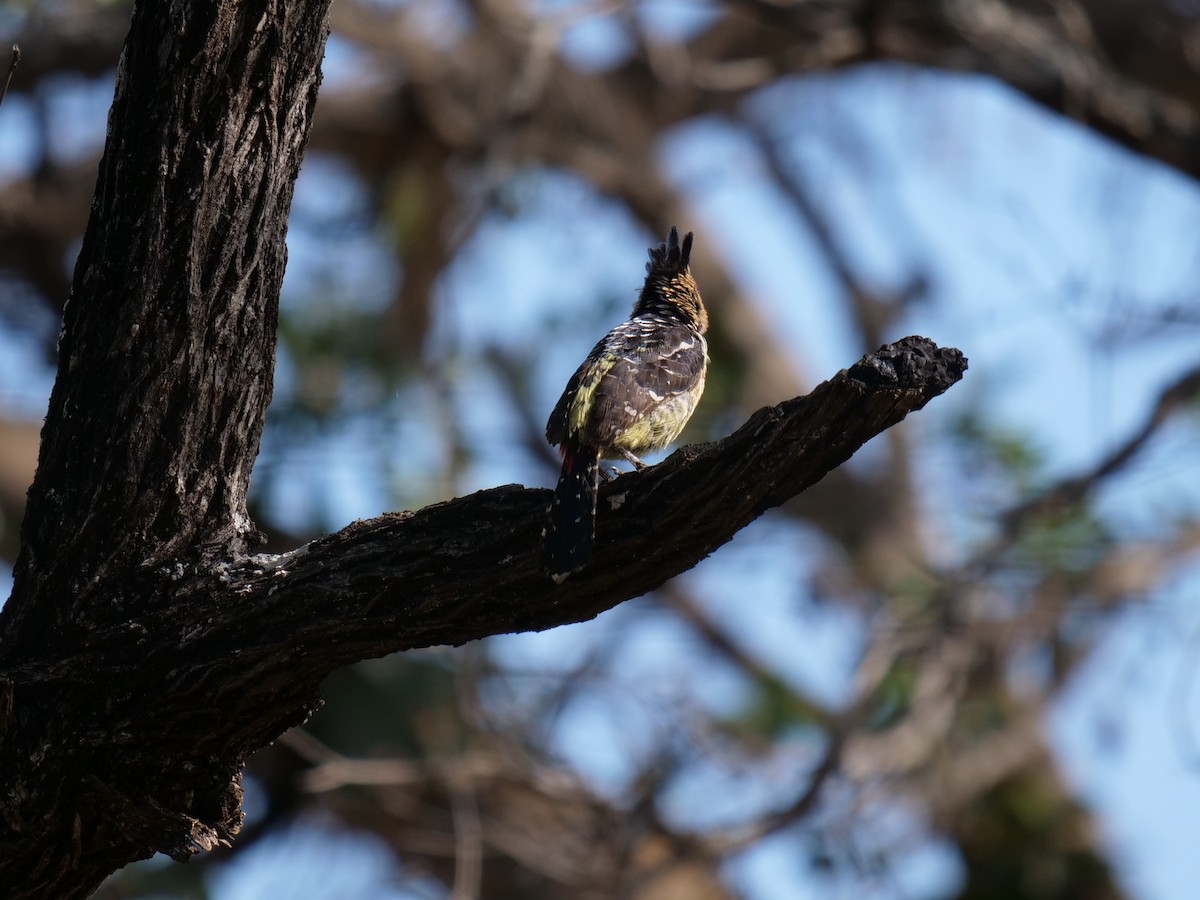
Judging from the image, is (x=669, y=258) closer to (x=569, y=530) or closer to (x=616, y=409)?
(x=616, y=409)

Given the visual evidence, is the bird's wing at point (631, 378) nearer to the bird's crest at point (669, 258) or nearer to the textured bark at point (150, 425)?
the bird's crest at point (669, 258)

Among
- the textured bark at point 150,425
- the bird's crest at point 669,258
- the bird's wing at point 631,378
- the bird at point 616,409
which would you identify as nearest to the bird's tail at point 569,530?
the bird at point 616,409

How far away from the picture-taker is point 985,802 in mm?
11758

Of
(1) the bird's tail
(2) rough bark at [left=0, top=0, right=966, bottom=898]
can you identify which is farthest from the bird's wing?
(2) rough bark at [left=0, top=0, right=966, bottom=898]

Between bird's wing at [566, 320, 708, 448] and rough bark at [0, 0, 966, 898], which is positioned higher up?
bird's wing at [566, 320, 708, 448]

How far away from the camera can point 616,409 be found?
167 inches

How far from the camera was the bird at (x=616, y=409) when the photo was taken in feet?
10.3

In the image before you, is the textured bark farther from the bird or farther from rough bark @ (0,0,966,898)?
the bird

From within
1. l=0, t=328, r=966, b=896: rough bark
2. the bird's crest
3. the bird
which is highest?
the bird's crest

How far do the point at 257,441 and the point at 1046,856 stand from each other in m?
9.30

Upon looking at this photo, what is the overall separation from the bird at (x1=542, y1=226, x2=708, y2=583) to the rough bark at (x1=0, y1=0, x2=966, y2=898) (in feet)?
0.27

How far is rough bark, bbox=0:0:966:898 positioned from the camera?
324 cm

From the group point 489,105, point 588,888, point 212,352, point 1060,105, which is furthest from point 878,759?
point 212,352

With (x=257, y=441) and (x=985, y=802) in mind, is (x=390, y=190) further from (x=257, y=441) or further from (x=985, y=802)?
(x=257, y=441)
